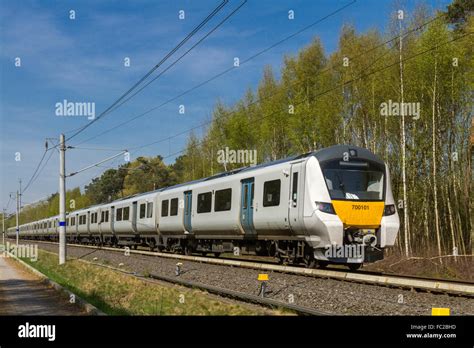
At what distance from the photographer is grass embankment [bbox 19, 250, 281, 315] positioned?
424 inches

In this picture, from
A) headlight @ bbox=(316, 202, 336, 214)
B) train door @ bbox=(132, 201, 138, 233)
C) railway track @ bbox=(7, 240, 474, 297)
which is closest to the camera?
railway track @ bbox=(7, 240, 474, 297)

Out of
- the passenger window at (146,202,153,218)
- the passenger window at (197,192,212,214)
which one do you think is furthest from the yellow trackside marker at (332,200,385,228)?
the passenger window at (146,202,153,218)

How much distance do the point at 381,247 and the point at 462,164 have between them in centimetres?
1123

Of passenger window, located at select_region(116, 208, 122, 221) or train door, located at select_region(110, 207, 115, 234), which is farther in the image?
train door, located at select_region(110, 207, 115, 234)

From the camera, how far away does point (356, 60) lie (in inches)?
1173

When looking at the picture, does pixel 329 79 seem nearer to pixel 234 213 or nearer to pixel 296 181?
pixel 234 213

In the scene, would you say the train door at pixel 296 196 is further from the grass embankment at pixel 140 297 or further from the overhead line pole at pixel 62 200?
the overhead line pole at pixel 62 200

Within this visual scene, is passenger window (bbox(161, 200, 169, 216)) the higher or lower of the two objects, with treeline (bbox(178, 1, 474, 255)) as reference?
lower

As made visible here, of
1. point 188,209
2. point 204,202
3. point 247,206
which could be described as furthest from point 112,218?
point 247,206

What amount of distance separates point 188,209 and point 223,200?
3.99 m

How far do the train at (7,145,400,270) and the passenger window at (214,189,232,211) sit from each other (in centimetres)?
4

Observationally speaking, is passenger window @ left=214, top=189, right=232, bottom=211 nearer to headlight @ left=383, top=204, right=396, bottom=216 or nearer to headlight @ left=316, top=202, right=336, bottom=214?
headlight @ left=316, top=202, right=336, bottom=214

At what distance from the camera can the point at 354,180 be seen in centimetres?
1600
